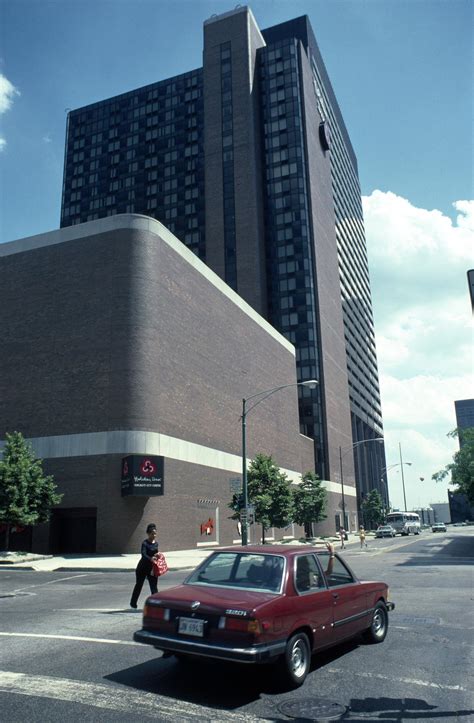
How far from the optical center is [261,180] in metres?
88.4

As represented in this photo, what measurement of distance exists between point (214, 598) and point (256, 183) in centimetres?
8411

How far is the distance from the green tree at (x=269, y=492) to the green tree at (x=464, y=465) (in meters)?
15.2

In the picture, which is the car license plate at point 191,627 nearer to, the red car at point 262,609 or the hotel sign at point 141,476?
the red car at point 262,609

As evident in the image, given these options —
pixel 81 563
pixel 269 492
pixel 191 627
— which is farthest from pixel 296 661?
pixel 269 492

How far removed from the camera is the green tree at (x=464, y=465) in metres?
46.8

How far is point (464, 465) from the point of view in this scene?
47875 mm

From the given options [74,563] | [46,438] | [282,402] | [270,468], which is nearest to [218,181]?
[282,402]

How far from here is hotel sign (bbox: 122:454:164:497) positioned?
3164 cm

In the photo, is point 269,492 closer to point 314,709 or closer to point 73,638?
point 73,638

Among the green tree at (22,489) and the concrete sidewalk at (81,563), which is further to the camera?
the green tree at (22,489)

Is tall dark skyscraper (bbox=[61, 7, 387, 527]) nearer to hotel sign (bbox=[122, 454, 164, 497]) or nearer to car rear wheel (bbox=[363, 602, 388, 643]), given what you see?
hotel sign (bbox=[122, 454, 164, 497])

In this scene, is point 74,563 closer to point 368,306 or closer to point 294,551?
point 294,551

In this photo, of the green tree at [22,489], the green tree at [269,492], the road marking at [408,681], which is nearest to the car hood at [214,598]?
the road marking at [408,681]

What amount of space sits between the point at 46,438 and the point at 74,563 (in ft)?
35.0
